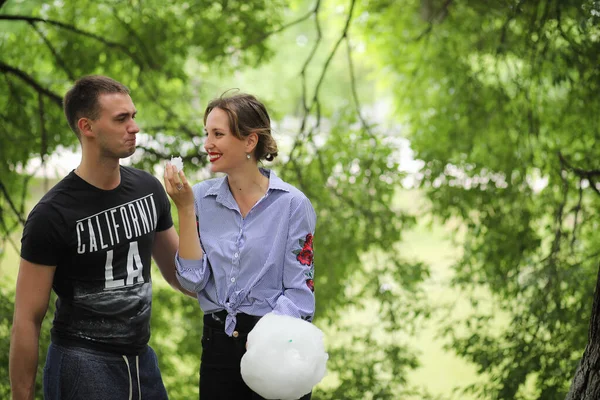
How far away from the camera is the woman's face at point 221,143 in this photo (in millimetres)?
2053

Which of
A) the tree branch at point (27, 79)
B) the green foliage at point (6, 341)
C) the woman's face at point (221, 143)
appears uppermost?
the tree branch at point (27, 79)

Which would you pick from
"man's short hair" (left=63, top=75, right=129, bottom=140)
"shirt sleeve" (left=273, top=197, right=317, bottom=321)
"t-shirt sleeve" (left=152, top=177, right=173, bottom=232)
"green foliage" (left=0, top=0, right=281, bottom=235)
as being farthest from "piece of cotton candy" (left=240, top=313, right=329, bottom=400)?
"green foliage" (left=0, top=0, right=281, bottom=235)

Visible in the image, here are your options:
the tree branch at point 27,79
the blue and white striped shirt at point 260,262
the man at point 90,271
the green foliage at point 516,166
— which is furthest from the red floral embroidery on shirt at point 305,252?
the tree branch at point 27,79

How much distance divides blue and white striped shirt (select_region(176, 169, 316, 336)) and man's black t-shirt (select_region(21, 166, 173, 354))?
0.24 m

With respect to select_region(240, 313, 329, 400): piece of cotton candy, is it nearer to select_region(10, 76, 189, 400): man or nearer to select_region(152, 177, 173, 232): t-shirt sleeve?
select_region(10, 76, 189, 400): man

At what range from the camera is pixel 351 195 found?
551cm

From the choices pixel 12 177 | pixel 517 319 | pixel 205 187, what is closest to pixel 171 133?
pixel 12 177

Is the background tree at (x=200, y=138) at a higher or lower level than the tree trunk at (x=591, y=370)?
higher

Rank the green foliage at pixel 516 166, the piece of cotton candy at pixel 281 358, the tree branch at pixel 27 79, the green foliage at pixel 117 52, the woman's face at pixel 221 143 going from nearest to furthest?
the piece of cotton candy at pixel 281 358
the woman's face at pixel 221 143
the green foliage at pixel 516 166
the tree branch at pixel 27 79
the green foliage at pixel 117 52

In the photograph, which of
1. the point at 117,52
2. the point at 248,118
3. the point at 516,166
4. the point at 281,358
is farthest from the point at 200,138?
the point at 281,358

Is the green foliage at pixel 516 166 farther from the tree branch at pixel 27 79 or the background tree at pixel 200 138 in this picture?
the tree branch at pixel 27 79

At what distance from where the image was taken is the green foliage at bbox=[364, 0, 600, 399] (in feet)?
13.3

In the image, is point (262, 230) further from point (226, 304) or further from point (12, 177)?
point (12, 177)

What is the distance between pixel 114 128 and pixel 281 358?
34.8 inches
